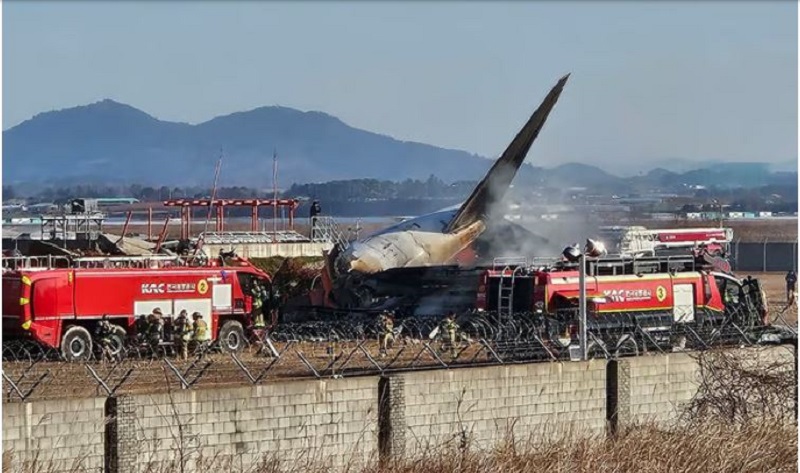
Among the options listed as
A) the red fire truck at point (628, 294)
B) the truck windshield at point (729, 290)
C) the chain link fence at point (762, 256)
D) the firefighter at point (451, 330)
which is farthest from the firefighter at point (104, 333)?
the chain link fence at point (762, 256)

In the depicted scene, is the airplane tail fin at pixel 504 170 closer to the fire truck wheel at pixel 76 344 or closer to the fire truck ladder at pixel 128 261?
the fire truck ladder at pixel 128 261

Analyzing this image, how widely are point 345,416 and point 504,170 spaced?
3360 cm

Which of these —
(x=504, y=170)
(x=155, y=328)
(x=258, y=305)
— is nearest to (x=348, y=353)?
(x=155, y=328)

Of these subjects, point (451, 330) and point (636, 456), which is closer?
point (636, 456)

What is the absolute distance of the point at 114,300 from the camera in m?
36.3

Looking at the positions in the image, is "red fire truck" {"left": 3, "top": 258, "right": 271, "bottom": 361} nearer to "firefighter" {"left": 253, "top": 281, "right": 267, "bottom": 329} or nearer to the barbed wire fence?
"firefighter" {"left": 253, "top": 281, "right": 267, "bottom": 329}

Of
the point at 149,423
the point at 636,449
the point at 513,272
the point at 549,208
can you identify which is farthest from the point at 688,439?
the point at 549,208

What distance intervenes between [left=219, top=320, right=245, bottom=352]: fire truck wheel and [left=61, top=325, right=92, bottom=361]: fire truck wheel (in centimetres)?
346

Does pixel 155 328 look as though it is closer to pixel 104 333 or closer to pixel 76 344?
pixel 104 333

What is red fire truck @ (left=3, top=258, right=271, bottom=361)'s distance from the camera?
3481 centimetres

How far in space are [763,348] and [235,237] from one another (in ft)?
121

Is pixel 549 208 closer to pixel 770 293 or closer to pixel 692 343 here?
pixel 770 293

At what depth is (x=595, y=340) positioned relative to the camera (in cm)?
3080

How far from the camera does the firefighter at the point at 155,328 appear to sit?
3531cm
